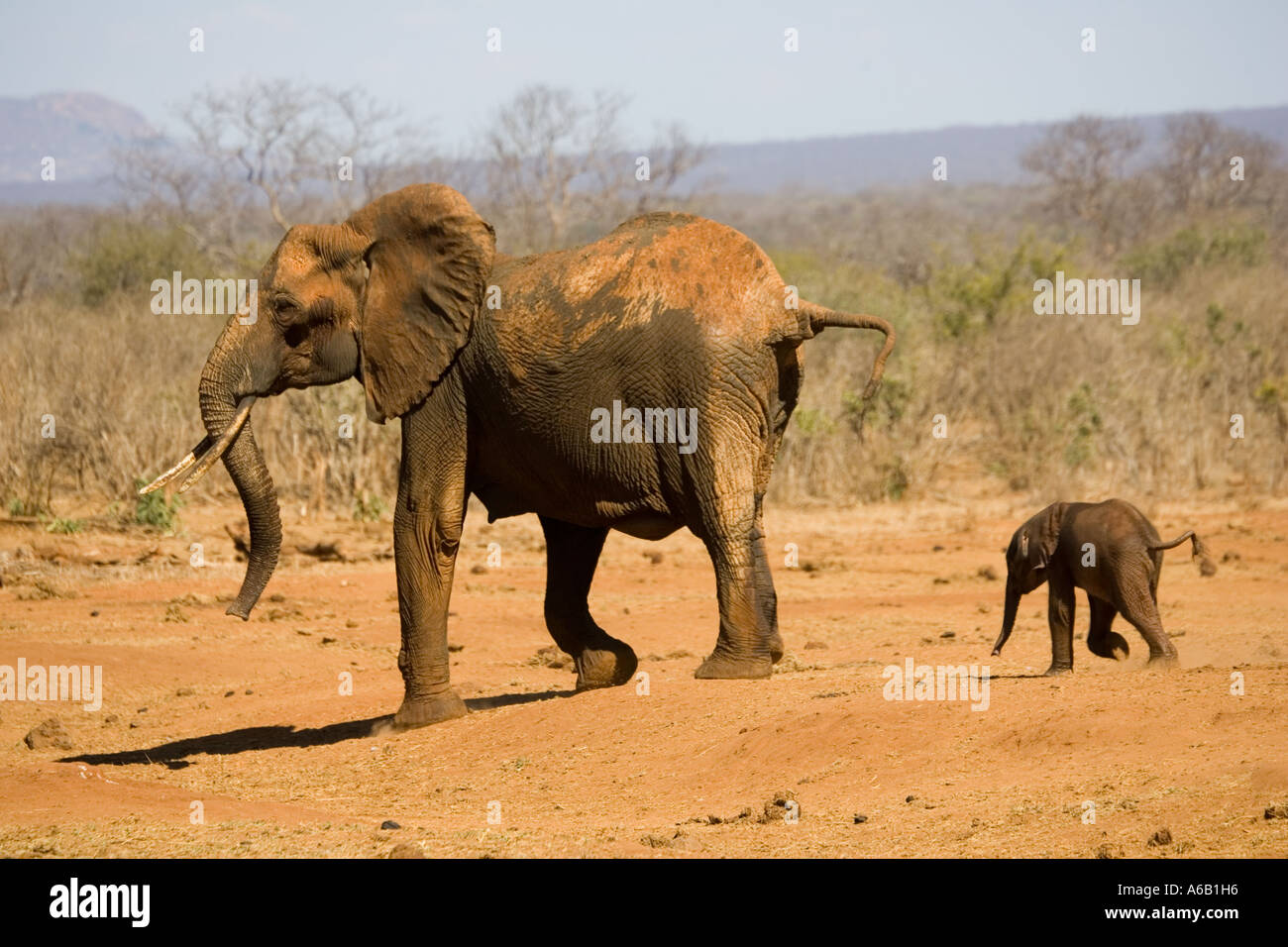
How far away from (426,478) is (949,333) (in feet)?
55.3

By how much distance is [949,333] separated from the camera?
25406mm

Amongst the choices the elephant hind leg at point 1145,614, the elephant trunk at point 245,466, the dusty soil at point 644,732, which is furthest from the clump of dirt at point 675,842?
the elephant hind leg at point 1145,614

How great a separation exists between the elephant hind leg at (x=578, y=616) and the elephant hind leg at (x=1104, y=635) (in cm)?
274

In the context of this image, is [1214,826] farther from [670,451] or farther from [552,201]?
[552,201]

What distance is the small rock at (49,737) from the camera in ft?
34.2

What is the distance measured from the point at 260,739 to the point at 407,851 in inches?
165

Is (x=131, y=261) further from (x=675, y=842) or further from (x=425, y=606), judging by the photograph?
(x=675, y=842)

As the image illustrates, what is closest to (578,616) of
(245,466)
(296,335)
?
(245,466)

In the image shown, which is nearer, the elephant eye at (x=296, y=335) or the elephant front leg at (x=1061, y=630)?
the elephant eye at (x=296, y=335)

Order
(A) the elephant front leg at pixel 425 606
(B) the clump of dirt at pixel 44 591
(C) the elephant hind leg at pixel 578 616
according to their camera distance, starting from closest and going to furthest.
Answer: (A) the elephant front leg at pixel 425 606
(C) the elephant hind leg at pixel 578 616
(B) the clump of dirt at pixel 44 591

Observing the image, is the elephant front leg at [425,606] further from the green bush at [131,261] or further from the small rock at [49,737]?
the green bush at [131,261]

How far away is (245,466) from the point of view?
9453 mm

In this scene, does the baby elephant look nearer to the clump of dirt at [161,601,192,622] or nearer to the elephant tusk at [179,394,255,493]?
the elephant tusk at [179,394,255,493]
